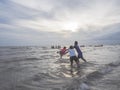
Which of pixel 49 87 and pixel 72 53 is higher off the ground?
pixel 72 53

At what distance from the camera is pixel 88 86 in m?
9.68

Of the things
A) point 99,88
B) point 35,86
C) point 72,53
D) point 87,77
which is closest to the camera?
point 99,88

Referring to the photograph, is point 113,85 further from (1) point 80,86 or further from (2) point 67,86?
(2) point 67,86

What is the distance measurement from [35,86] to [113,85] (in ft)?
14.1

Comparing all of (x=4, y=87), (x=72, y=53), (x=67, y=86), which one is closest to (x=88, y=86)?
(x=67, y=86)

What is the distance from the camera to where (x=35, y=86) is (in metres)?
10.0

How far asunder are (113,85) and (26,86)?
15.8 ft

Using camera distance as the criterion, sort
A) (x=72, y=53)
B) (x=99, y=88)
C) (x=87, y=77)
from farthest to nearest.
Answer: (x=72, y=53) < (x=87, y=77) < (x=99, y=88)

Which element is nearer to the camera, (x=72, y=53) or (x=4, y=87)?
(x=4, y=87)

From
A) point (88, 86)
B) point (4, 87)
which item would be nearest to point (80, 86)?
point (88, 86)

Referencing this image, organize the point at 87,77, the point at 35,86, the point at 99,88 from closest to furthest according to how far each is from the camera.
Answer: the point at 99,88 < the point at 35,86 < the point at 87,77

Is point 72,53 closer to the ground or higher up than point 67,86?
higher up

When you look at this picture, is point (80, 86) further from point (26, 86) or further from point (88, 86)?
point (26, 86)

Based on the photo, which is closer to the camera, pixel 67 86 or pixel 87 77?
pixel 67 86
